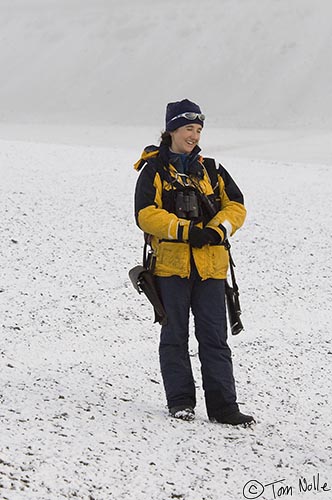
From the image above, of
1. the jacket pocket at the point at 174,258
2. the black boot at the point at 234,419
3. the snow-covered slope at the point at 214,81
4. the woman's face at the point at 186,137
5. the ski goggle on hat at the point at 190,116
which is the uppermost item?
the snow-covered slope at the point at 214,81

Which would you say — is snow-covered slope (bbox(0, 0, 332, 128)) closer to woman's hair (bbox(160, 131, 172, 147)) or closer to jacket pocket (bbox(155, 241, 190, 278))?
woman's hair (bbox(160, 131, 172, 147))

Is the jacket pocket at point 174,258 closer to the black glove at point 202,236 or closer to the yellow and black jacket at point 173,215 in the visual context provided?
the yellow and black jacket at point 173,215

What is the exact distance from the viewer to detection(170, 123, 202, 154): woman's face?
19.3 ft

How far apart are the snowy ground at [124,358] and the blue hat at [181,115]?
2.13 meters

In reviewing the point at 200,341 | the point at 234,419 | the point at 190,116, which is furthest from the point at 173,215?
the point at 234,419

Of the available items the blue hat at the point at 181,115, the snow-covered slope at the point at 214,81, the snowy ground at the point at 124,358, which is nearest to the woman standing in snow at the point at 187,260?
the blue hat at the point at 181,115

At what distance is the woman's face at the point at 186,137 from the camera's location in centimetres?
587

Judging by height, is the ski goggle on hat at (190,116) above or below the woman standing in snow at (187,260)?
above

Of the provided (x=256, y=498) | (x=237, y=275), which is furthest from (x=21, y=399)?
(x=237, y=275)

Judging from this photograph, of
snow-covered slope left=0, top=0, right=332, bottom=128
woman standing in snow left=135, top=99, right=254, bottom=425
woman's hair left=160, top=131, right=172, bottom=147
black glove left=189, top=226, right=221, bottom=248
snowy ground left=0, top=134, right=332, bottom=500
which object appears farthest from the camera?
snow-covered slope left=0, top=0, right=332, bottom=128

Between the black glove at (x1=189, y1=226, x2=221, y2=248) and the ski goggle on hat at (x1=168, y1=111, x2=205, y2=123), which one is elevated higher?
the ski goggle on hat at (x1=168, y1=111, x2=205, y2=123)

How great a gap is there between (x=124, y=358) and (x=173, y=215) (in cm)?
297

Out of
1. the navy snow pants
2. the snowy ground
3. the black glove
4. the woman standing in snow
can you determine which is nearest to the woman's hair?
the woman standing in snow

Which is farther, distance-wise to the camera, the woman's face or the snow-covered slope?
the snow-covered slope
